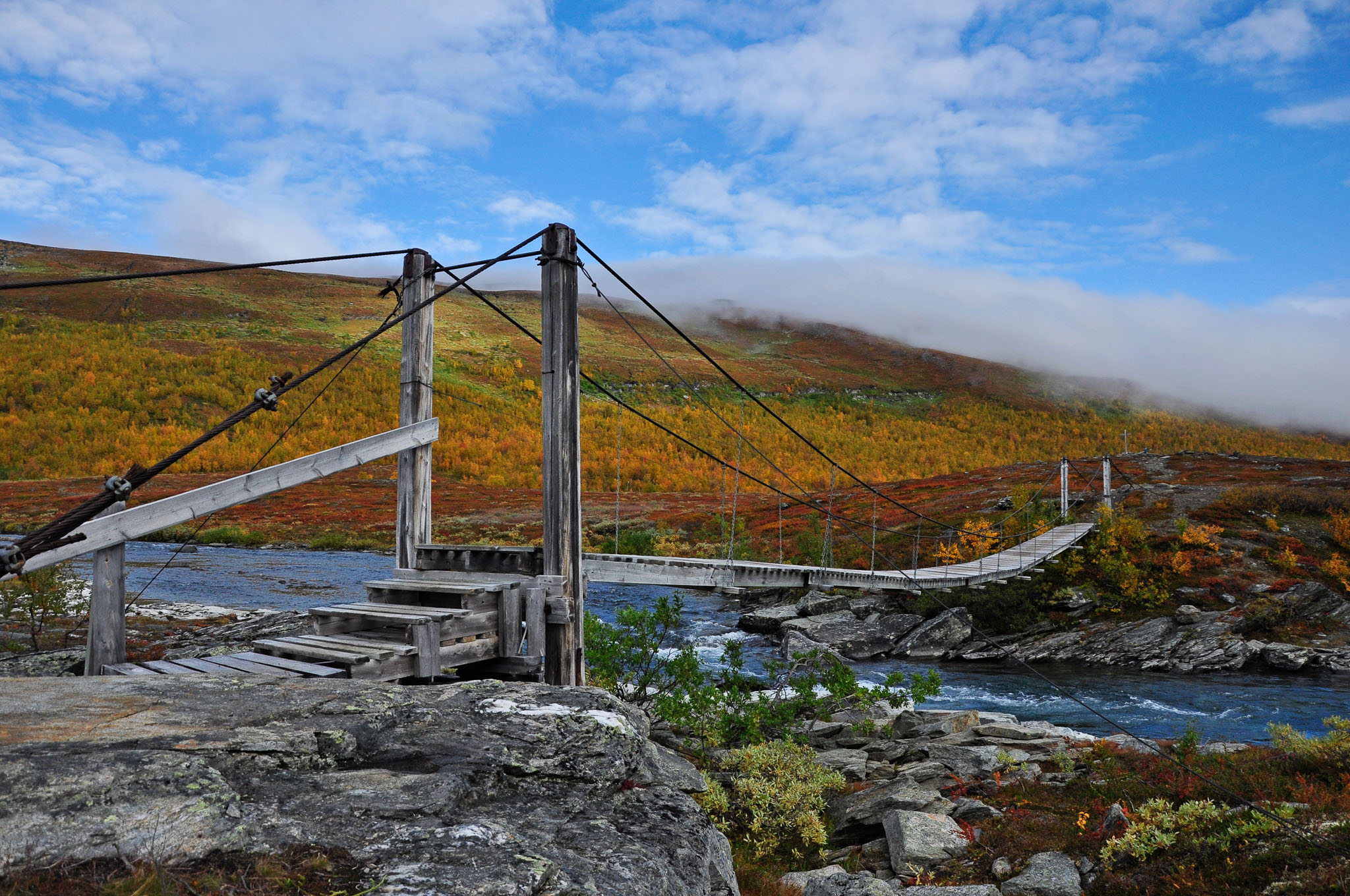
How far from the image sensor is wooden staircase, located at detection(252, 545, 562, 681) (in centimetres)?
559

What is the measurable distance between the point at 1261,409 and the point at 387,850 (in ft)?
388

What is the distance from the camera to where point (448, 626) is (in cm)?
605

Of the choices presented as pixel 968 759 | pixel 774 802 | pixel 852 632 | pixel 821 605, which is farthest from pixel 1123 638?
pixel 774 802

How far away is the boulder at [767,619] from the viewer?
22156 mm

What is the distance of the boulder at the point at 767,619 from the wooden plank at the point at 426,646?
659 inches

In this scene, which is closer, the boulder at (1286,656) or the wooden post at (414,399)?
the wooden post at (414,399)

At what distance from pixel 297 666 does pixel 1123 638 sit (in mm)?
18934

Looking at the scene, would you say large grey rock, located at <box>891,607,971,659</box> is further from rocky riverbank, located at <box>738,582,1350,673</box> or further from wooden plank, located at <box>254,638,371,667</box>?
wooden plank, located at <box>254,638,371,667</box>

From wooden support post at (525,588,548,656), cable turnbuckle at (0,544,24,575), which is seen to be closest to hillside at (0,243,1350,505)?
wooden support post at (525,588,548,656)

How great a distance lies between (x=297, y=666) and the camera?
512 cm

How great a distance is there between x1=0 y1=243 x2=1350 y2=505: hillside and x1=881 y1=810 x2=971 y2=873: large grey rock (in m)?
39.9

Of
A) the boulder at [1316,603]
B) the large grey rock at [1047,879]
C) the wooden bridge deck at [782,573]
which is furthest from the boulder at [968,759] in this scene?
the boulder at [1316,603]

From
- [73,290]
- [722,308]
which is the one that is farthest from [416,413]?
[722,308]

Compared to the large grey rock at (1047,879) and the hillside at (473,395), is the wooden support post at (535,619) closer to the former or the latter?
the large grey rock at (1047,879)
